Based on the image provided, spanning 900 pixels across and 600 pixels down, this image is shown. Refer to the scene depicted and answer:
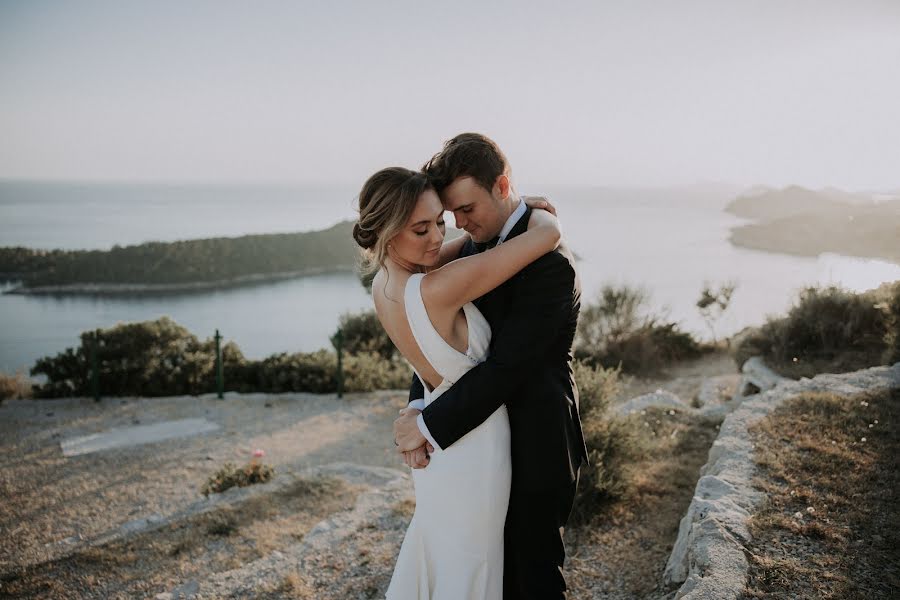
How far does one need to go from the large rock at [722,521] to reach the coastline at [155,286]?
94.1 feet

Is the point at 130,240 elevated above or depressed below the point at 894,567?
above

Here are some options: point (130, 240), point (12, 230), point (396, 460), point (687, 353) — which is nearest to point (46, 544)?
point (396, 460)

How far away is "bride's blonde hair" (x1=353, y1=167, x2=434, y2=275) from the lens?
6.46ft

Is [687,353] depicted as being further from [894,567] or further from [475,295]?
[475,295]

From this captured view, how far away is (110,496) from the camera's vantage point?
641 cm

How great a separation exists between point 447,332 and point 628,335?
416 inches

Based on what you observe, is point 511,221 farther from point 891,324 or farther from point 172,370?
point 172,370

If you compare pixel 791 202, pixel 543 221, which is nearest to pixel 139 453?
pixel 543 221

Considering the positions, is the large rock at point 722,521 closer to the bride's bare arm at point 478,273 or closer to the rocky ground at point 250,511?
the rocky ground at point 250,511

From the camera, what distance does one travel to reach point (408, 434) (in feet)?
6.88

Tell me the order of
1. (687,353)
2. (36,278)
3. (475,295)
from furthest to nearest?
(36,278) < (687,353) < (475,295)

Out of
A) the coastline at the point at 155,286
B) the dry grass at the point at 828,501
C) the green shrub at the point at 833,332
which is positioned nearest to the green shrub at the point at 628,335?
the green shrub at the point at 833,332

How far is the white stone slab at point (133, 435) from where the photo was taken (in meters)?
8.06

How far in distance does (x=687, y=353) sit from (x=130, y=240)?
1469 inches
